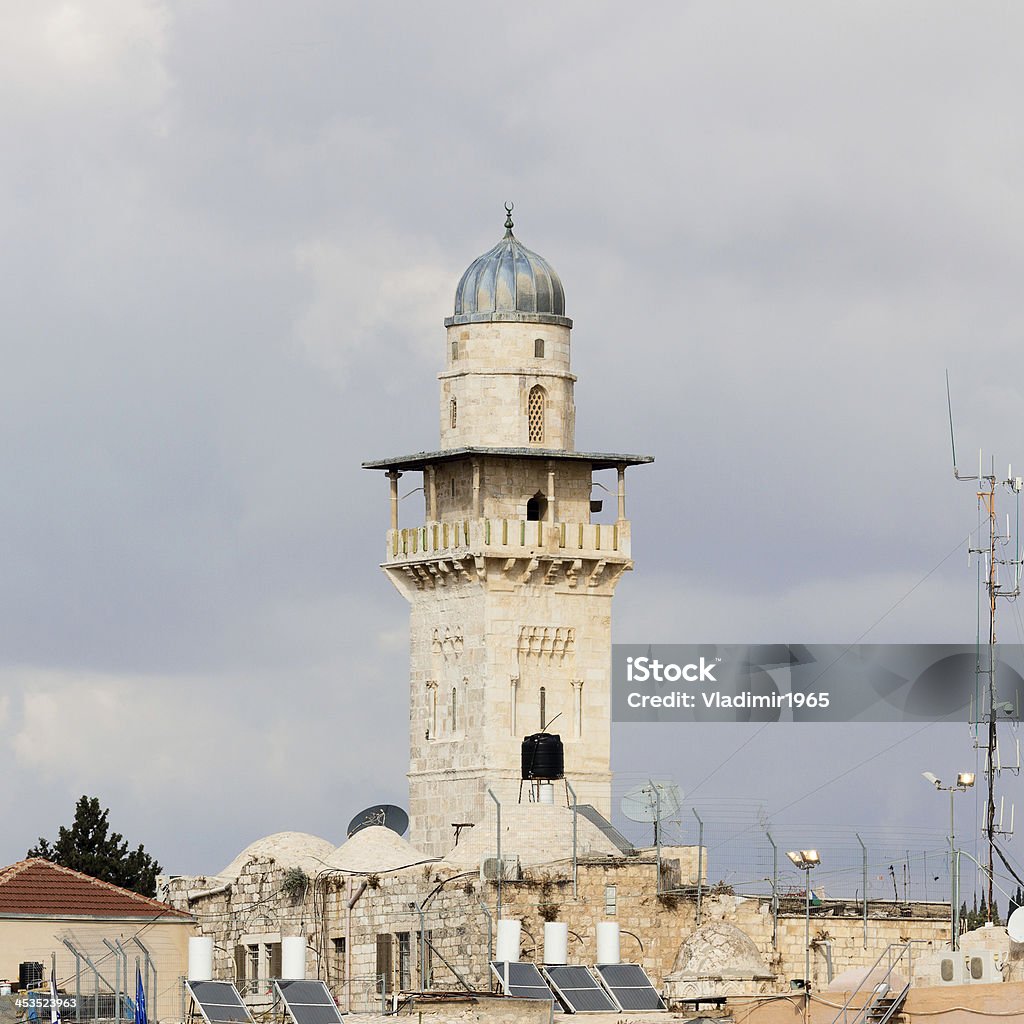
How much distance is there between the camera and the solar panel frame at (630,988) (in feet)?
247

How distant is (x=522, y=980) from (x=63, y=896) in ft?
59.9

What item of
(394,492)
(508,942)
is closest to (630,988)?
(508,942)

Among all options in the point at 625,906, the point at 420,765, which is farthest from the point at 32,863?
the point at 625,906

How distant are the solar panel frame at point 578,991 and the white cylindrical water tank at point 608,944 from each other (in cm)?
267

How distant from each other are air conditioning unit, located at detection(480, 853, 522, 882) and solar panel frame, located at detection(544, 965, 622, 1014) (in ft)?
23.1

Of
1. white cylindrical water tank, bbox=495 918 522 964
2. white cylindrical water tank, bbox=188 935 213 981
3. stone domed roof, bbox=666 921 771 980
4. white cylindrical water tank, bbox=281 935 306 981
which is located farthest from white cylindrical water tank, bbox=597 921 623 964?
white cylindrical water tank, bbox=188 935 213 981

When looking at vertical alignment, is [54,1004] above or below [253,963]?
below

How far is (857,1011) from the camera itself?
7069cm

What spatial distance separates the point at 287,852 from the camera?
90.6 meters

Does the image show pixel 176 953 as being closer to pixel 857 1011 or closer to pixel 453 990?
pixel 453 990

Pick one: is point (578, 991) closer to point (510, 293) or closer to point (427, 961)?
point (427, 961)

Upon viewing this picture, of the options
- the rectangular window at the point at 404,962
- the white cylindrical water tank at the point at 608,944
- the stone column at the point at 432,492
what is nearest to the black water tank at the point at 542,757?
the stone column at the point at 432,492

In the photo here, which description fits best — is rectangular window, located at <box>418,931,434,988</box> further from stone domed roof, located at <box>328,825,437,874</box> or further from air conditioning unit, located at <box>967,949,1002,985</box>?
air conditioning unit, located at <box>967,949,1002,985</box>

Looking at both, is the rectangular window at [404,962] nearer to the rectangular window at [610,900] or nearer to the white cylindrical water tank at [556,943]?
the rectangular window at [610,900]
